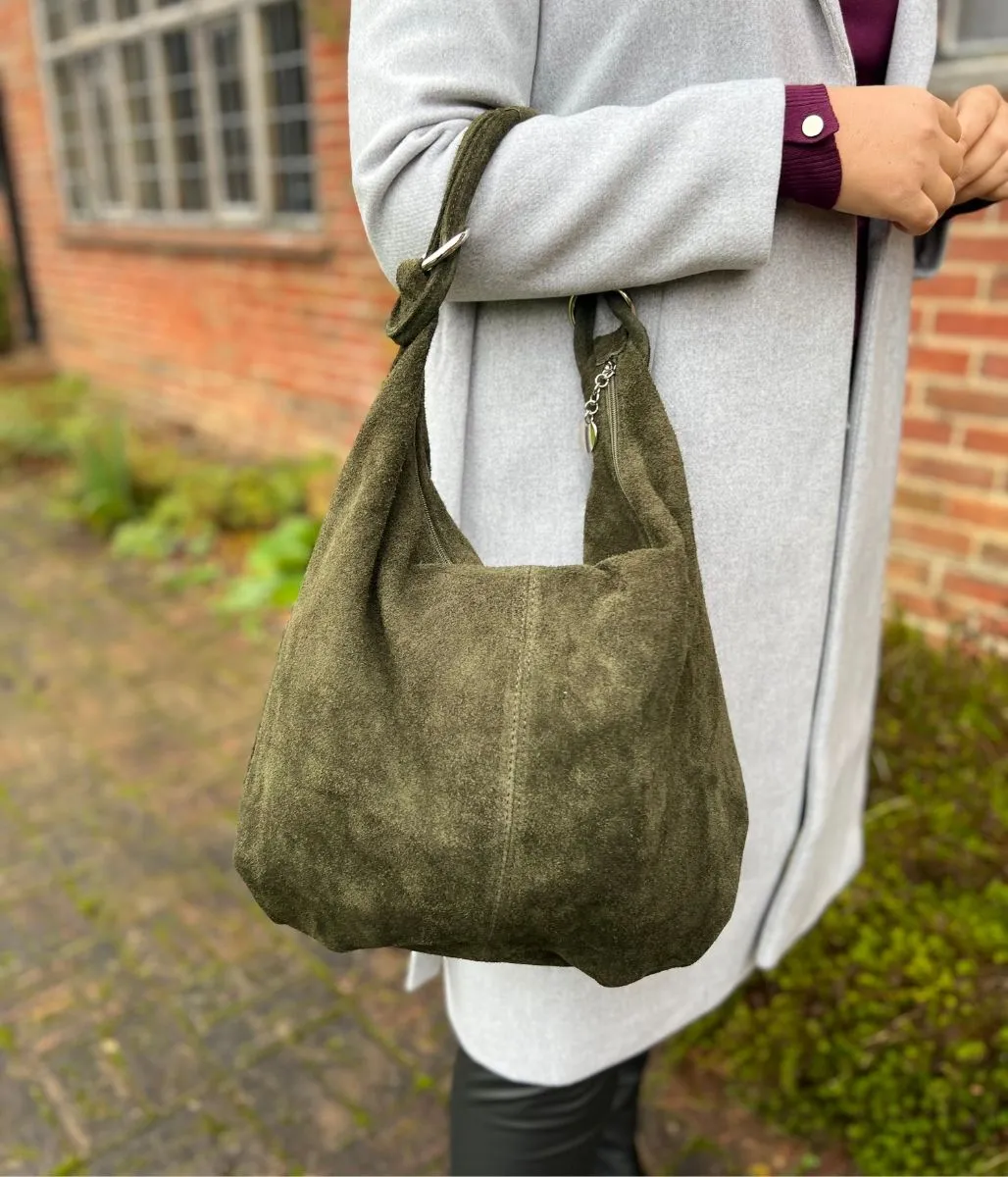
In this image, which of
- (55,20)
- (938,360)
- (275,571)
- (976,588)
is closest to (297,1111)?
(976,588)

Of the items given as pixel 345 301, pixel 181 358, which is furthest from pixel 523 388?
pixel 181 358

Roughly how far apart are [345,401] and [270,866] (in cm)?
432

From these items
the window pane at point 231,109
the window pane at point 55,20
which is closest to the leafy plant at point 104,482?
the window pane at point 231,109

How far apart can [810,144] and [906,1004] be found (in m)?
1.64

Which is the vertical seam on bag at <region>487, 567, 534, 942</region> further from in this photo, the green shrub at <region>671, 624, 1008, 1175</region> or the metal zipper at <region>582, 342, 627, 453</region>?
the green shrub at <region>671, 624, 1008, 1175</region>

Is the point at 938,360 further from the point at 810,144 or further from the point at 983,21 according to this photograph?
the point at 810,144

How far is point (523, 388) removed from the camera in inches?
44.2

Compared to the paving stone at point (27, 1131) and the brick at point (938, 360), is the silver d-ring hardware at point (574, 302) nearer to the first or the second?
the paving stone at point (27, 1131)

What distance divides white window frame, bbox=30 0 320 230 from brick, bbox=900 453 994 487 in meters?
3.22

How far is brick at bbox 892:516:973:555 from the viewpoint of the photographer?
2.91 m

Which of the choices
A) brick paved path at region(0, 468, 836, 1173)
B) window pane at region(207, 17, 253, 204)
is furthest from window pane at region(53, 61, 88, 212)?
brick paved path at region(0, 468, 836, 1173)

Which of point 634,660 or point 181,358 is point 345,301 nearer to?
point 181,358

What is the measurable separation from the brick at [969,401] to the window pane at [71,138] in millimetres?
6431

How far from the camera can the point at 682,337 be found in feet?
3.53
